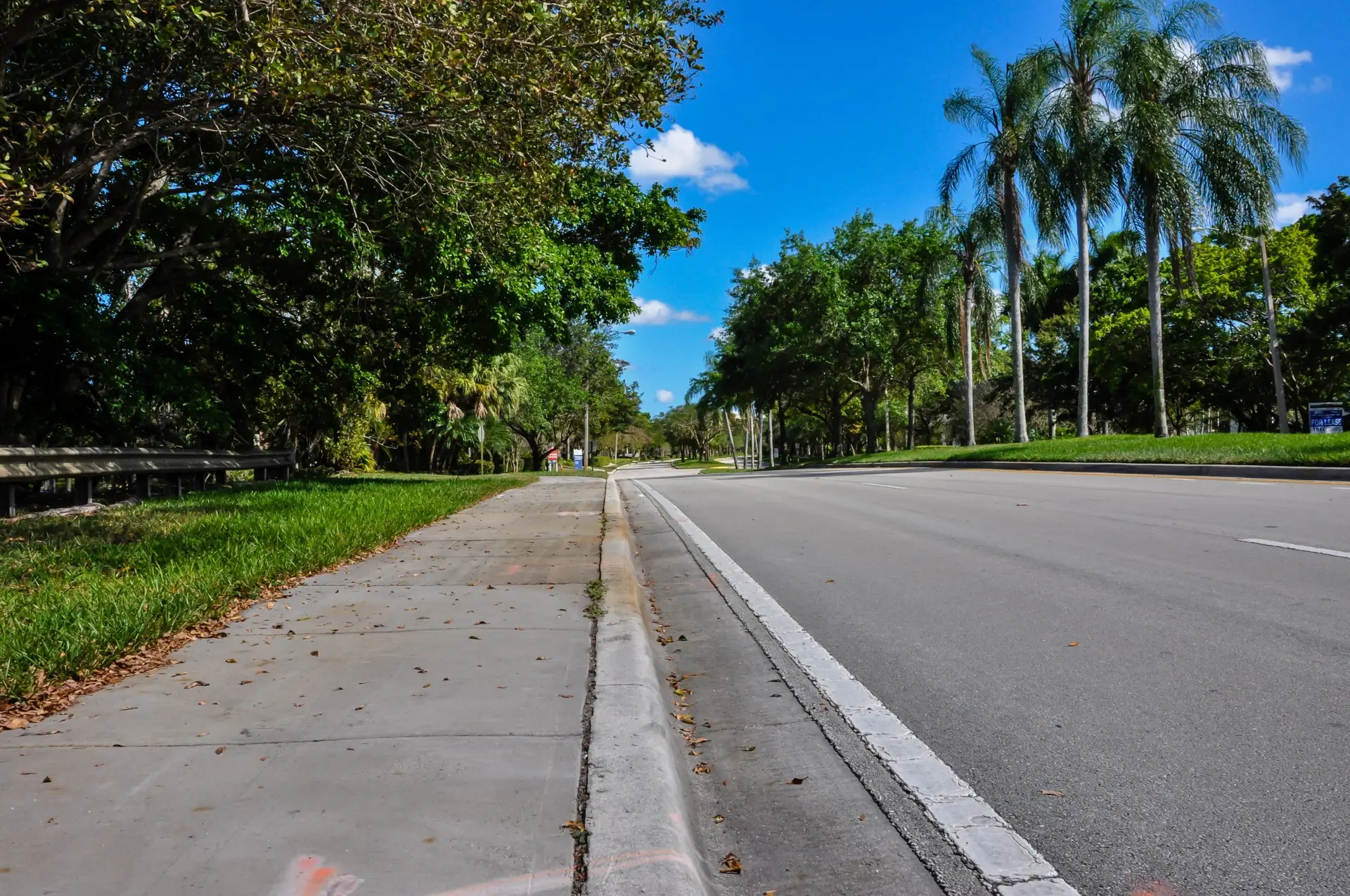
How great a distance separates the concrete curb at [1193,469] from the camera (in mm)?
16188

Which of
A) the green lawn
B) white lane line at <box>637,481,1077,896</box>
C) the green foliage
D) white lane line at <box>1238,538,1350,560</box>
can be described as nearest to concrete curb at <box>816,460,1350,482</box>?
the green lawn

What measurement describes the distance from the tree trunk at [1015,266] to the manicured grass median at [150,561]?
2411 cm

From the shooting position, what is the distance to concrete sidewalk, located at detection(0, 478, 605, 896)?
2.60m

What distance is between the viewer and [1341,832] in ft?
9.36

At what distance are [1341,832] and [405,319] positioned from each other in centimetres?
1704

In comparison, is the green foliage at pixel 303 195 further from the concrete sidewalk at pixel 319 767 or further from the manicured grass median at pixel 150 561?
the concrete sidewalk at pixel 319 767

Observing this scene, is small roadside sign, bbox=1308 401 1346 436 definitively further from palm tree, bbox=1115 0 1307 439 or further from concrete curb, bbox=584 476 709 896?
concrete curb, bbox=584 476 709 896

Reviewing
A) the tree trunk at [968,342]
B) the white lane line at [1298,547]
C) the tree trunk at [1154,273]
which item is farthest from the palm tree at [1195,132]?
the white lane line at [1298,547]

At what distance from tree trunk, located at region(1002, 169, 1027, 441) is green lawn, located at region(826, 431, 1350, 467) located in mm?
1610

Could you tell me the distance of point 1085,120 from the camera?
2783 cm

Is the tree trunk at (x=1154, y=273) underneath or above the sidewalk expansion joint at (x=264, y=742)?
above

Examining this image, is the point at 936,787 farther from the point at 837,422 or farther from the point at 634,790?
the point at 837,422

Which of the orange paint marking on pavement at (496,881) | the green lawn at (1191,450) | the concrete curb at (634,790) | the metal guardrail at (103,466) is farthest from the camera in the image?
the green lawn at (1191,450)

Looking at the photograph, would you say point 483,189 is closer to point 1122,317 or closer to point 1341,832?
point 1341,832
